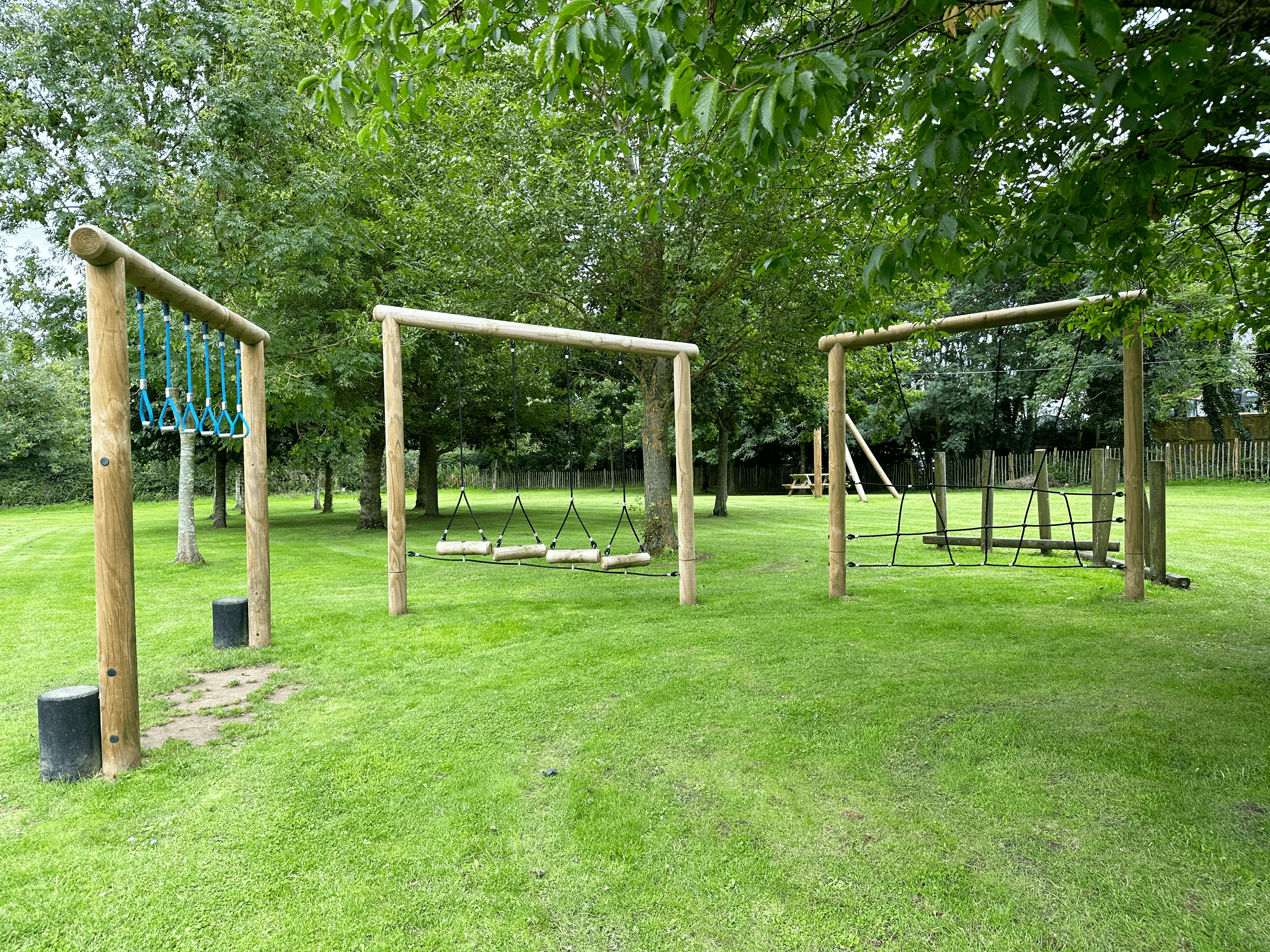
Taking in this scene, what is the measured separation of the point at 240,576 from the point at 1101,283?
398 inches

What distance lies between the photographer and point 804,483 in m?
26.6

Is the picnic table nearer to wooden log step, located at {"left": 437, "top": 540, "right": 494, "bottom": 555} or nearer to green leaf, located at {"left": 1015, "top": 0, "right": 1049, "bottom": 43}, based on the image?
wooden log step, located at {"left": 437, "top": 540, "right": 494, "bottom": 555}

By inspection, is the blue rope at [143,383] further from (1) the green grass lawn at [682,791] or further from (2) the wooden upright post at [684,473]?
(2) the wooden upright post at [684,473]

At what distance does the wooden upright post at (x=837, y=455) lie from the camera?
730 cm

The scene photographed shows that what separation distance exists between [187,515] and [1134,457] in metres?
12.3

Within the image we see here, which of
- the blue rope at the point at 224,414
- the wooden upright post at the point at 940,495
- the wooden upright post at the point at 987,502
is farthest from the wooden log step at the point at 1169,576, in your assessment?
the blue rope at the point at 224,414

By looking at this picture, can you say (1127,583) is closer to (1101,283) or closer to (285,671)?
(1101,283)

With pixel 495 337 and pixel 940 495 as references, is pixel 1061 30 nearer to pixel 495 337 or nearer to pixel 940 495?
pixel 495 337

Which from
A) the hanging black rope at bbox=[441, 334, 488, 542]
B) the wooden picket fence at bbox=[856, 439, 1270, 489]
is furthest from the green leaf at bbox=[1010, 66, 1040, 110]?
the wooden picket fence at bbox=[856, 439, 1270, 489]

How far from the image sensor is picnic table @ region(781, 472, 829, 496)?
24.8m

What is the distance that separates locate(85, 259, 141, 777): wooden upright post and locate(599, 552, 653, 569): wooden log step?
12.5 feet

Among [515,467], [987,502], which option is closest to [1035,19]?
[987,502]

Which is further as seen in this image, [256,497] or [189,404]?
[256,497]

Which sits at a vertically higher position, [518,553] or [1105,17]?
[1105,17]
